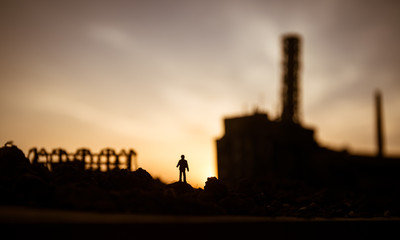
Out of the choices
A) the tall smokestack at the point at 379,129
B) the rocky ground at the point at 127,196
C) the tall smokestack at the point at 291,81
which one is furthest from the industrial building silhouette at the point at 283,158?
the rocky ground at the point at 127,196

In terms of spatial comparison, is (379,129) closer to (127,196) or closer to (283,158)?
(283,158)

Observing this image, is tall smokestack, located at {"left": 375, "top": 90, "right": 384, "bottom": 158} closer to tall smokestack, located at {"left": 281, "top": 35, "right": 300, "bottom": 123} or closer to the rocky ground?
tall smokestack, located at {"left": 281, "top": 35, "right": 300, "bottom": 123}

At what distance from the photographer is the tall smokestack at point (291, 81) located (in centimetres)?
3906

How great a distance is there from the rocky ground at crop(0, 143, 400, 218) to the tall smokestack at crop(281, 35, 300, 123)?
27184 millimetres

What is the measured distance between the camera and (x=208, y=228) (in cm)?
582

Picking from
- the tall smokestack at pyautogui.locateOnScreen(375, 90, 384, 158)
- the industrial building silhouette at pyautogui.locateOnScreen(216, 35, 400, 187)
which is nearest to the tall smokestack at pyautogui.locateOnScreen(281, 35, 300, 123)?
the industrial building silhouette at pyautogui.locateOnScreen(216, 35, 400, 187)

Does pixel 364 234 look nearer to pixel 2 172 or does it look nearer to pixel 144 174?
pixel 144 174

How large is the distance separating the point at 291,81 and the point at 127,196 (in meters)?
34.1

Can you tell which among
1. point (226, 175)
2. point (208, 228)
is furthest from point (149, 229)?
point (226, 175)

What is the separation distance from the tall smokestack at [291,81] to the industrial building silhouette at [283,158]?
448 centimetres

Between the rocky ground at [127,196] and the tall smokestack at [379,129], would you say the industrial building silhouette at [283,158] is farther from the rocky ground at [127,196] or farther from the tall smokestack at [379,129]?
the rocky ground at [127,196]

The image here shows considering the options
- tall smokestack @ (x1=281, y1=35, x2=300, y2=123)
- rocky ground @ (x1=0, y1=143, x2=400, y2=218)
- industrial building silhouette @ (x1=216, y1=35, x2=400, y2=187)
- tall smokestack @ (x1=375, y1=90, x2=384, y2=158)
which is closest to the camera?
rocky ground @ (x1=0, y1=143, x2=400, y2=218)

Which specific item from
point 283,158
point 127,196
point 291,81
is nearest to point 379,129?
point 291,81

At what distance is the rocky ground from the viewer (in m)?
6.77
